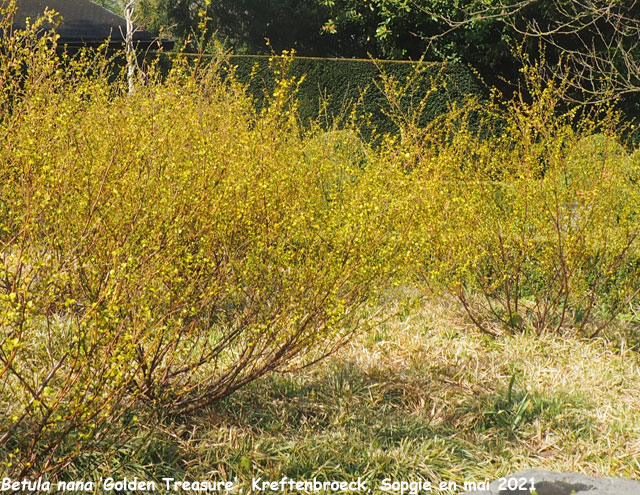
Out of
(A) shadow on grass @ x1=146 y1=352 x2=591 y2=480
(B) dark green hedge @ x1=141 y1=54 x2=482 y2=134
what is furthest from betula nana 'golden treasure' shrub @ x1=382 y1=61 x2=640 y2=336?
(B) dark green hedge @ x1=141 y1=54 x2=482 y2=134

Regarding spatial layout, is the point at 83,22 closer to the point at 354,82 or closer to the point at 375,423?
the point at 354,82

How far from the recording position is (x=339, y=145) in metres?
7.05

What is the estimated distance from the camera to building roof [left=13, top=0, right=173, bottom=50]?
1295cm

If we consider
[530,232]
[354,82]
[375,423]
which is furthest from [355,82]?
[375,423]

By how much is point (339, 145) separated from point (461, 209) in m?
3.00

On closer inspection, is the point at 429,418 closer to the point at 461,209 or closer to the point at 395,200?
the point at 395,200

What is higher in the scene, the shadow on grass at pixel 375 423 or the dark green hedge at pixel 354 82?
the dark green hedge at pixel 354 82

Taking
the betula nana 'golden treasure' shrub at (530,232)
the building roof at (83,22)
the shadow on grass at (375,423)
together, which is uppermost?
the building roof at (83,22)

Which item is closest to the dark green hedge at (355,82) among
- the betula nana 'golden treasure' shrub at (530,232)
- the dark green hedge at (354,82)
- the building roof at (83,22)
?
the dark green hedge at (354,82)

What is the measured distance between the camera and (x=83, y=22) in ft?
45.1

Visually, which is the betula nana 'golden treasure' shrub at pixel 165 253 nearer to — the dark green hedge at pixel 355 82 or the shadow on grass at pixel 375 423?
the shadow on grass at pixel 375 423

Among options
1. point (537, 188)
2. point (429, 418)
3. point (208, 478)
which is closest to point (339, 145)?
point (537, 188)

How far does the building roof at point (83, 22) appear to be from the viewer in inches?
510

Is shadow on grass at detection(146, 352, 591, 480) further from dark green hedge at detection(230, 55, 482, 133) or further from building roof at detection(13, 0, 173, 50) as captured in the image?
building roof at detection(13, 0, 173, 50)
